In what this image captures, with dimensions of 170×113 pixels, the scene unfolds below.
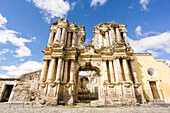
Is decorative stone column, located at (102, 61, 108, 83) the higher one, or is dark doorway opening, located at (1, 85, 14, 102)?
decorative stone column, located at (102, 61, 108, 83)

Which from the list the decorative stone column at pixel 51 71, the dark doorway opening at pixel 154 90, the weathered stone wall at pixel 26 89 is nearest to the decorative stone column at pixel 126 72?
the dark doorway opening at pixel 154 90

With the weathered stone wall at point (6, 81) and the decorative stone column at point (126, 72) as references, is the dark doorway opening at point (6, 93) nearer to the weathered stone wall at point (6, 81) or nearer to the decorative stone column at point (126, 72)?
the weathered stone wall at point (6, 81)

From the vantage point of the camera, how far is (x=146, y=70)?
39.9ft

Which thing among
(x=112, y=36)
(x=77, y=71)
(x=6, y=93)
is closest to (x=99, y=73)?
(x=77, y=71)

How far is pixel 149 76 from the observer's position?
11.8 meters

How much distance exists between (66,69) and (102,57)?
468cm

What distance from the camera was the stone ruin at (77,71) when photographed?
9.46m

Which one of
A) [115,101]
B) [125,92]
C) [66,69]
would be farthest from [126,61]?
[66,69]

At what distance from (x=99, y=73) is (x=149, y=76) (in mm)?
6272

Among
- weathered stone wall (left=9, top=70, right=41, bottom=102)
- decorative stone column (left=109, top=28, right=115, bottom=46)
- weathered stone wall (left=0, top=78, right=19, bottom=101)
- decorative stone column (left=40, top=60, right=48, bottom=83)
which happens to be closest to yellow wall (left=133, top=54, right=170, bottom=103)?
decorative stone column (left=109, top=28, right=115, bottom=46)

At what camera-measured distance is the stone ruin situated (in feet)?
31.0

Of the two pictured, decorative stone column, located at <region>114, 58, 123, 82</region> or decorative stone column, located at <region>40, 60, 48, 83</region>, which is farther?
decorative stone column, located at <region>40, 60, 48, 83</region>

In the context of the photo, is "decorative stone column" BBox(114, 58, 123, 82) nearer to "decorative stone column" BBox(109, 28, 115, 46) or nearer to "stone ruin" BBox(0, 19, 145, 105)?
"stone ruin" BBox(0, 19, 145, 105)

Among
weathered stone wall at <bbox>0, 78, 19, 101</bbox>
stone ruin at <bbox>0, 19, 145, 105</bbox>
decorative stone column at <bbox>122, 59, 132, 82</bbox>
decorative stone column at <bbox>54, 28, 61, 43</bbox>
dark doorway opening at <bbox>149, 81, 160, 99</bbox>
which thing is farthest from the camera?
weathered stone wall at <bbox>0, 78, 19, 101</bbox>
